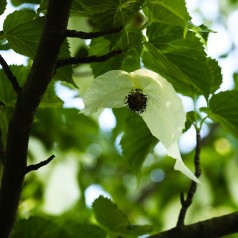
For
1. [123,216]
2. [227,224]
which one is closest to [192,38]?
[227,224]

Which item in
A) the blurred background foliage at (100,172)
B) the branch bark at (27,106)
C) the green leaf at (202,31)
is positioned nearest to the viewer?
the branch bark at (27,106)

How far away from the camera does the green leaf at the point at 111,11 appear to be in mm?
761

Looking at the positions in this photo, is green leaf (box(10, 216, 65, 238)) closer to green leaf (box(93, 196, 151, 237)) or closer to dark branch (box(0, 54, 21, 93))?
green leaf (box(93, 196, 151, 237))

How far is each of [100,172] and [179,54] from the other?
2.06m

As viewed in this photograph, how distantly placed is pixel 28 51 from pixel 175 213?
4.18ft

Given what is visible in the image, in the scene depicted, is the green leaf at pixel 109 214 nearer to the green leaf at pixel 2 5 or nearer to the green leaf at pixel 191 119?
the green leaf at pixel 191 119

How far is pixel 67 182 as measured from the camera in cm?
182

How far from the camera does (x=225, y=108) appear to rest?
985mm

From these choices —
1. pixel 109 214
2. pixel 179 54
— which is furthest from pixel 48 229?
pixel 179 54

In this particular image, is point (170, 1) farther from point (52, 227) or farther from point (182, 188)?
point (182, 188)

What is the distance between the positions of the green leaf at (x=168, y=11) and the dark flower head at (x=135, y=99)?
13 cm

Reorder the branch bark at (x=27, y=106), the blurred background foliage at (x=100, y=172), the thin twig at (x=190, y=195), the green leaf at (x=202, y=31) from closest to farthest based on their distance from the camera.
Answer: the branch bark at (x=27, y=106) < the green leaf at (x=202, y=31) < the thin twig at (x=190, y=195) < the blurred background foliage at (x=100, y=172)

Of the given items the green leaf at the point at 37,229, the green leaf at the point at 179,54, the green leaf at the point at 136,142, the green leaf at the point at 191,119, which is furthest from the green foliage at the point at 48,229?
the green leaf at the point at 179,54

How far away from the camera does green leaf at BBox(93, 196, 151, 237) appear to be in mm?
1073
